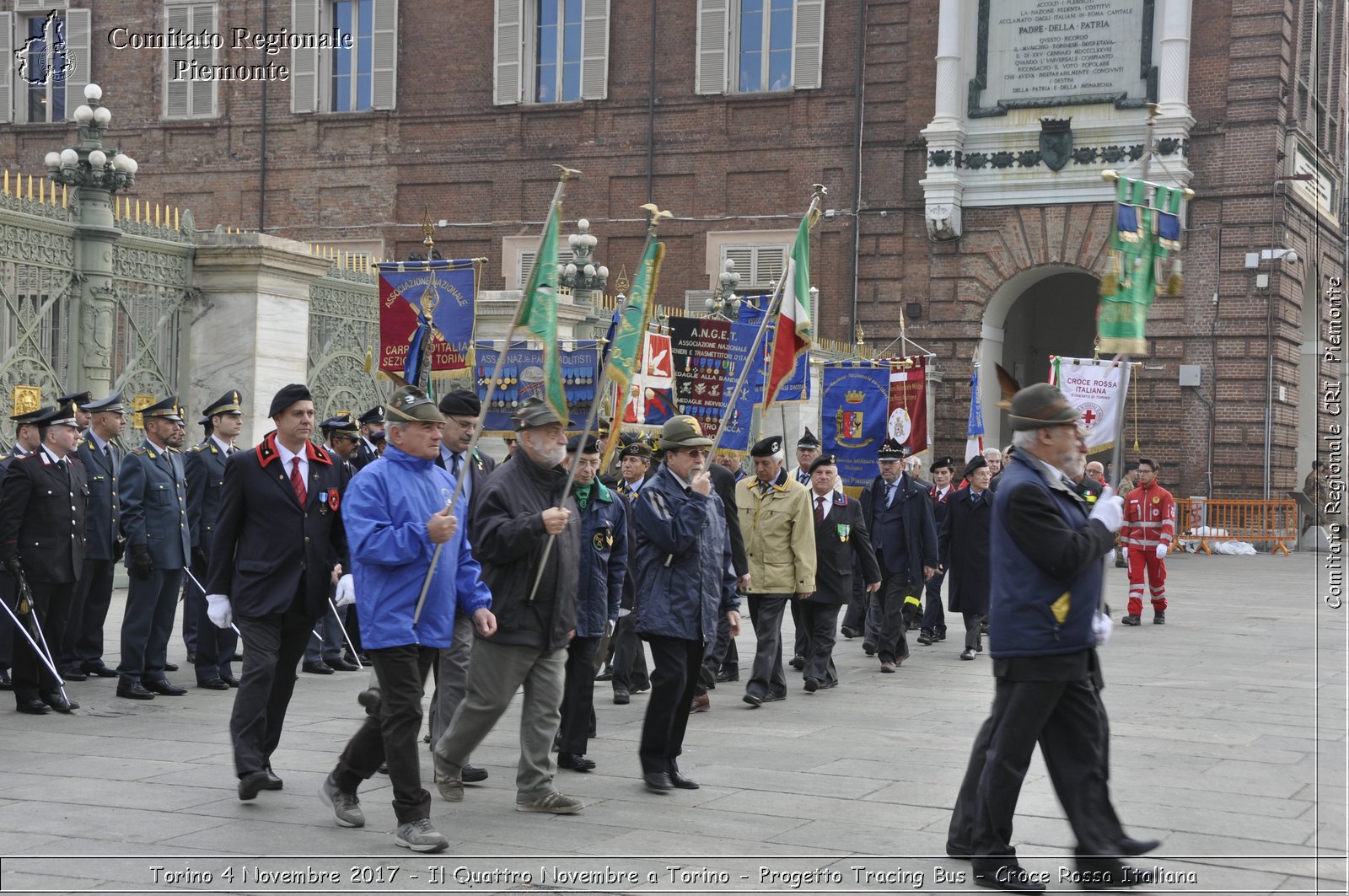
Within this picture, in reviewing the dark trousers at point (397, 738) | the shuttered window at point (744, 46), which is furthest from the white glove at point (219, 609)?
the shuttered window at point (744, 46)

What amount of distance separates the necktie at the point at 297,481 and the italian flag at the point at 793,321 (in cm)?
303

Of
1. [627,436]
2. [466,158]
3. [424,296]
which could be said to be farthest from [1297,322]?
[424,296]

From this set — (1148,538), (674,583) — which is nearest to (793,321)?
(674,583)

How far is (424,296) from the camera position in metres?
12.8

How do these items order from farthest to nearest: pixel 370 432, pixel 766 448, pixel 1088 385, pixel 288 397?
pixel 1088 385
pixel 370 432
pixel 766 448
pixel 288 397

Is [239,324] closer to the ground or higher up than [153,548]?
higher up

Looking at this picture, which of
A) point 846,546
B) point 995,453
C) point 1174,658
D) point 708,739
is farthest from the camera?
point 995,453

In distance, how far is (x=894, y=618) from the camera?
1298 cm

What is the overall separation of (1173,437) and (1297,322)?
3544mm

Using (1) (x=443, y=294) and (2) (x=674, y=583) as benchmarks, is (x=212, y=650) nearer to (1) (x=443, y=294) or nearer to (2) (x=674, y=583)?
(1) (x=443, y=294)

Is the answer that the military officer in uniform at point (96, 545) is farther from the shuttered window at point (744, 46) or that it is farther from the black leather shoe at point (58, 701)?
the shuttered window at point (744, 46)

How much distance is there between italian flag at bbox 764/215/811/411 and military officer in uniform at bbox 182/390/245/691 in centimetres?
397

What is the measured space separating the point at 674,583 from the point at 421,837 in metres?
2.22

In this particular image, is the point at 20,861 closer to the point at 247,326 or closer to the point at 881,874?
the point at 881,874
